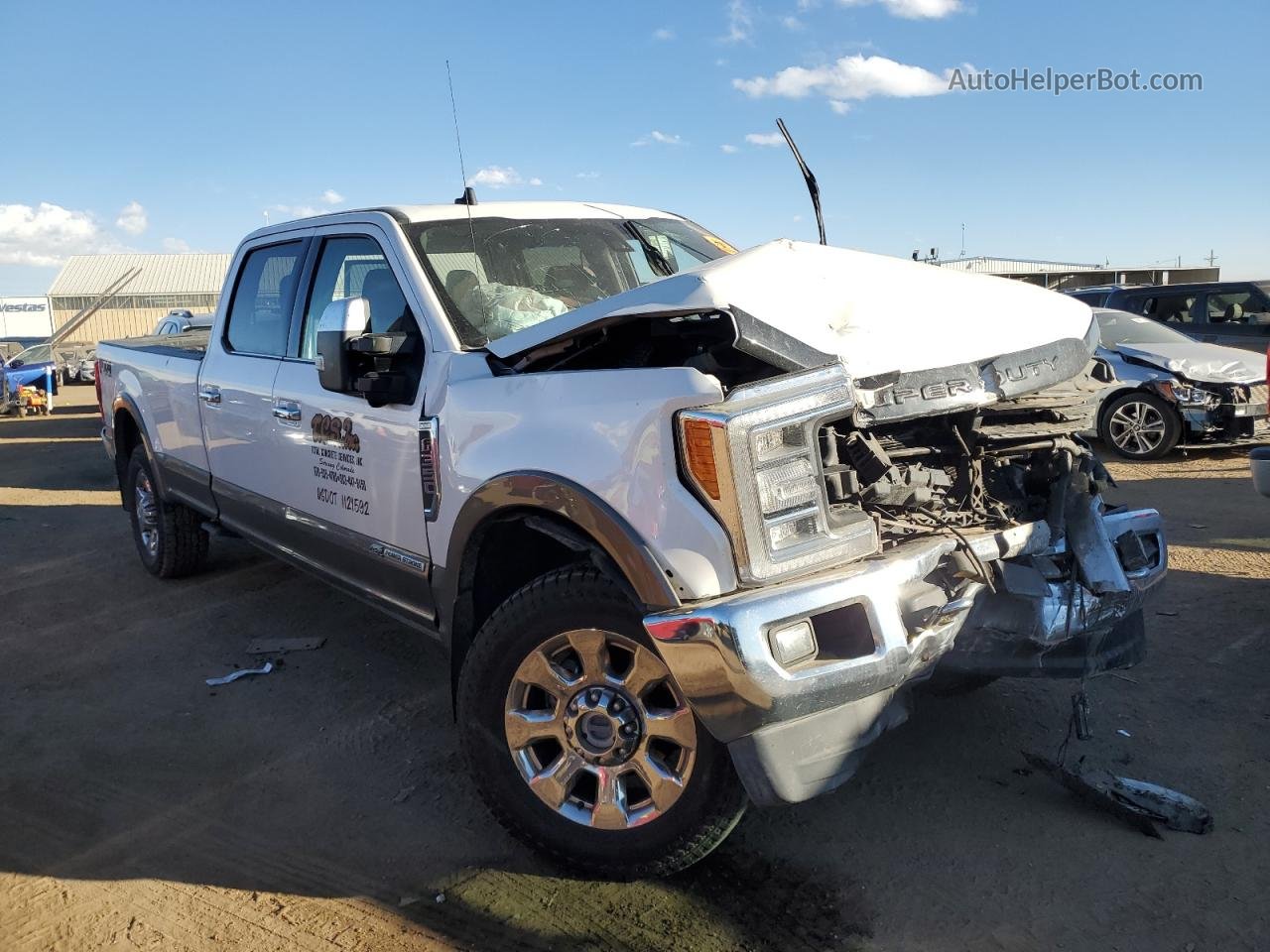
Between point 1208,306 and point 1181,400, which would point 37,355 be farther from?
point 1208,306

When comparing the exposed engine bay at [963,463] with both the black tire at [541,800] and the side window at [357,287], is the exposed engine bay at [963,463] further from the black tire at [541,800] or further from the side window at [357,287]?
the side window at [357,287]

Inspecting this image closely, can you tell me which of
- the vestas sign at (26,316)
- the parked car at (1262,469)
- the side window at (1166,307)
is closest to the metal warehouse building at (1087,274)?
the side window at (1166,307)

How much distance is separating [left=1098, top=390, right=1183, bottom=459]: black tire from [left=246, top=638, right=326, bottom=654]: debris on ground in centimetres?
768

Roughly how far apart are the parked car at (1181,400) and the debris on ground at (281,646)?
7167 millimetres

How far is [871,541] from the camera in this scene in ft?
8.52

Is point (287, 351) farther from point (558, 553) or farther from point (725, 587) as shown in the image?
point (725, 587)

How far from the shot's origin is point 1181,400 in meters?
8.88

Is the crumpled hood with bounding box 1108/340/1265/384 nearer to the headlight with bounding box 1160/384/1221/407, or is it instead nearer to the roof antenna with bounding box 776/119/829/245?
the headlight with bounding box 1160/384/1221/407

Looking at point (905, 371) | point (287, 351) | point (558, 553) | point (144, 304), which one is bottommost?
point (558, 553)

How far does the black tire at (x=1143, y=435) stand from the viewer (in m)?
8.97

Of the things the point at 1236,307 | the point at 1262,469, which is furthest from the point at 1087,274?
the point at 1262,469

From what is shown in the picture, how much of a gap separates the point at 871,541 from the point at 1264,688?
2465 millimetres

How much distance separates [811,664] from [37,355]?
24347mm

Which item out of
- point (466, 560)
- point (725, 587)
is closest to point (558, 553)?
point (466, 560)
